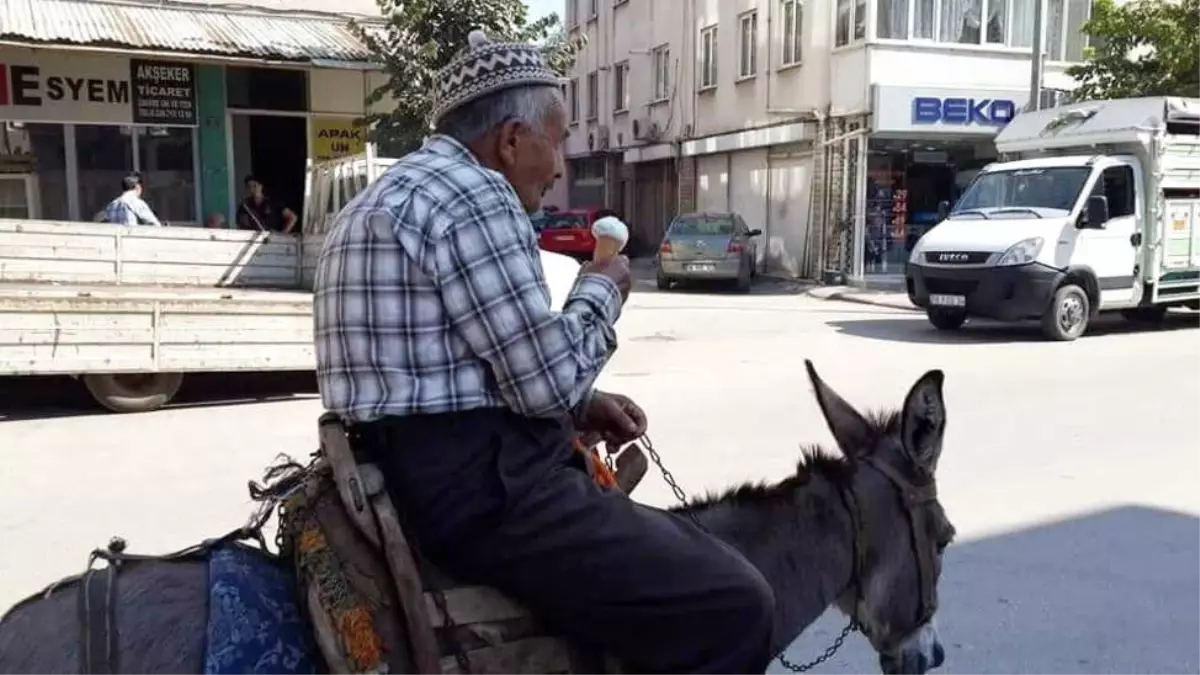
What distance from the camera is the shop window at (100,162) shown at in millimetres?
15750

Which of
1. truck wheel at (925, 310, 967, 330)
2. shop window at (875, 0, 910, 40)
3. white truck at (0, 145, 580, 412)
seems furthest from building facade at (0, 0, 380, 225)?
shop window at (875, 0, 910, 40)

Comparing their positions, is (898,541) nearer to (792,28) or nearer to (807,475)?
(807,475)

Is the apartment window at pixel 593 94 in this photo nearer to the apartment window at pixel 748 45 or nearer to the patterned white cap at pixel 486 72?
the apartment window at pixel 748 45

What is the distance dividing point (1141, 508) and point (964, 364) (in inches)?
211

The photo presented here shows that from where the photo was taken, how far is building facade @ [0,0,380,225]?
14.7m

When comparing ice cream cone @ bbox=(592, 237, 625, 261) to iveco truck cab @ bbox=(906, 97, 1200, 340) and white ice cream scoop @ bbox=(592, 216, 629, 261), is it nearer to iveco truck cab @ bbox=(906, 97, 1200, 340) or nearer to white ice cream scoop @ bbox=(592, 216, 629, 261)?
white ice cream scoop @ bbox=(592, 216, 629, 261)

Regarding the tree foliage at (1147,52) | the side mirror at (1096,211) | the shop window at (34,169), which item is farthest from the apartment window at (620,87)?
the side mirror at (1096,211)

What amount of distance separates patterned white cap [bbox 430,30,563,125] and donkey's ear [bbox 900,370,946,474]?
1.09 meters

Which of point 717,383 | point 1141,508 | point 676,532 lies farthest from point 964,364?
point 676,532

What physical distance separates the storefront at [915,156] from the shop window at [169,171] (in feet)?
41.3

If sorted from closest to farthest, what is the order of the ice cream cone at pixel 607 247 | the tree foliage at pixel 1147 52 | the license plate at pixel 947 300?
the ice cream cone at pixel 607 247 → the license plate at pixel 947 300 → the tree foliage at pixel 1147 52

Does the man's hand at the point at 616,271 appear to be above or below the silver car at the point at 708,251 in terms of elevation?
above

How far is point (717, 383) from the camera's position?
1068cm

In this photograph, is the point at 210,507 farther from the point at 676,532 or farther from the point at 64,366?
the point at 676,532
